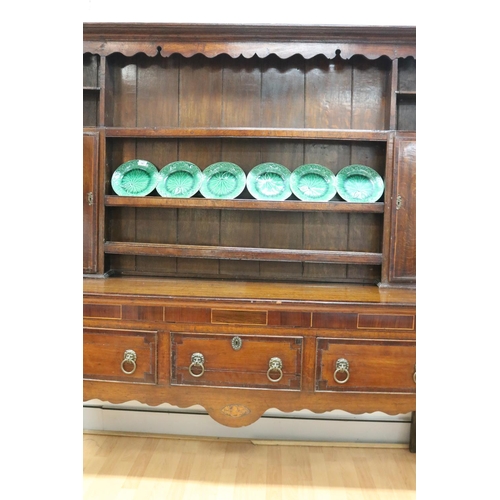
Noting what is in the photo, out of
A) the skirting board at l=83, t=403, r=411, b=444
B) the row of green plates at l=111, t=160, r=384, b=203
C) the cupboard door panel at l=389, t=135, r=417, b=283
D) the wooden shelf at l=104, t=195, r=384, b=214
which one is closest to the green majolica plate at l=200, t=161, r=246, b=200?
the row of green plates at l=111, t=160, r=384, b=203

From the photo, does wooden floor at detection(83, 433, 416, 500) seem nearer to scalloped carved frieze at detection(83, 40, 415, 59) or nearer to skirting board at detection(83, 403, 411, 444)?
skirting board at detection(83, 403, 411, 444)

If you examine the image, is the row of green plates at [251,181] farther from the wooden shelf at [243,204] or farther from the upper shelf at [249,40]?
the upper shelf at [249,40]

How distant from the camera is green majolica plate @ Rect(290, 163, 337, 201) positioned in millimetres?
2350

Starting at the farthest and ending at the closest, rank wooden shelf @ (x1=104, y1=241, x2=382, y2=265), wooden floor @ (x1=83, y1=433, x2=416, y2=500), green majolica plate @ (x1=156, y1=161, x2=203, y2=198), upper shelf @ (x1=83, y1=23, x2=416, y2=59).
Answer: green majolica plate @ (x1=156, y1=161, x2=203, y2=198)
wooden shelf @ (x1=104, y1=241, x2=382, y2=265)
upper shelf @ (x1=83, y1=23, x2=416, y2=59)
wooden floor @ (x1=83, y1=433, x2=416, y2=500)

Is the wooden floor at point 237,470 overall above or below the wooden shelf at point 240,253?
below

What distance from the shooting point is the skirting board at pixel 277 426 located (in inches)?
96.7

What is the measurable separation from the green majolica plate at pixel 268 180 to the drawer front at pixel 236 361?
29.8 inches

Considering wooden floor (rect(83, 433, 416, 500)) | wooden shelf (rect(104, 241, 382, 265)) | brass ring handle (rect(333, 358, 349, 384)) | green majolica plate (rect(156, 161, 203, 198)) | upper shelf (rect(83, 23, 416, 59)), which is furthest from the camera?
green majolica plate (rect(156, 161, 203, 198))

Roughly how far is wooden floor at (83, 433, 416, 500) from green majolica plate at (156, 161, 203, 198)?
4.05 ft

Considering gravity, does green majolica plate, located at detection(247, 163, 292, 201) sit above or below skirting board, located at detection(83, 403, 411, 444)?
above

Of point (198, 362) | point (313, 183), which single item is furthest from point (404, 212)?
point (198, 362)

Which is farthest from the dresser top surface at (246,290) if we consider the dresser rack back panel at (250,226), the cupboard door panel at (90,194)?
the cupboard door panel at (90,194)
